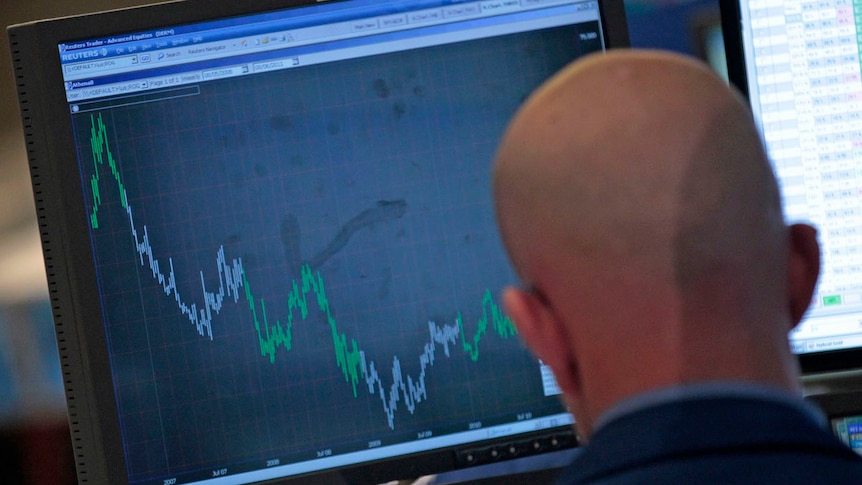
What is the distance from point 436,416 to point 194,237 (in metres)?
0.31

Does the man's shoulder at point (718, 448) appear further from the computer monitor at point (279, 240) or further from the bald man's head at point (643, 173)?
the computer monitor at point (279, 240)

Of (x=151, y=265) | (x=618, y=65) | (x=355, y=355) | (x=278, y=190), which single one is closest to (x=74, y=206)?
(x=151, y=265)

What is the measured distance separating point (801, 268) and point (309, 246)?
1.75 feet

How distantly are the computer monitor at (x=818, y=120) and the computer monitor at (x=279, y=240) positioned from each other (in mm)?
286

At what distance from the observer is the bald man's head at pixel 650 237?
1.98 ft

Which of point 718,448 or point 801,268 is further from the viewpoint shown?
point 801,268

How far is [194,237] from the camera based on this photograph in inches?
41.2

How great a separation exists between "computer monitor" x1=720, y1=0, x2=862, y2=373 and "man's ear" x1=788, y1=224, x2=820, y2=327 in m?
0.48

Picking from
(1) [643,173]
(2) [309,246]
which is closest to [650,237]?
(1) [643,173]

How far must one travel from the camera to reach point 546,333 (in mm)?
658

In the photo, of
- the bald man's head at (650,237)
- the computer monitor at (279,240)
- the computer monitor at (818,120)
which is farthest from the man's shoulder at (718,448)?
the computer monitor at (818,120)

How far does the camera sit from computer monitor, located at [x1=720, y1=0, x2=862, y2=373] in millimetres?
1131

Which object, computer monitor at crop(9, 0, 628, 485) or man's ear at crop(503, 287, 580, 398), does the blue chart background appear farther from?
man's ear at crop(503, 287, 580, 398)

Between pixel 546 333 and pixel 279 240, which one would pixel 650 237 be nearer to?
pixel 546 333
